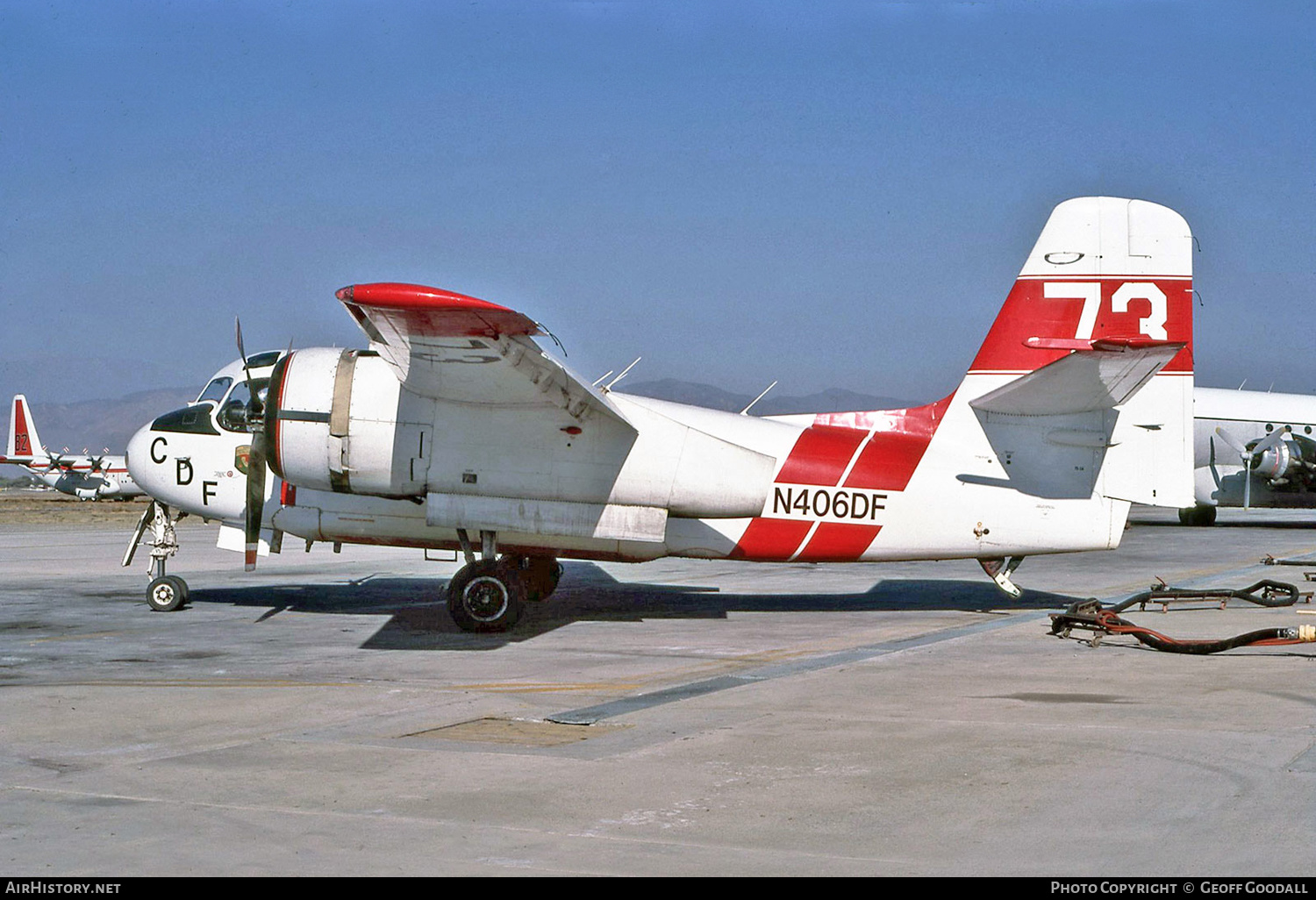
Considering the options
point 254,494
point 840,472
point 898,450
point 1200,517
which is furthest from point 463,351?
point 1200,517

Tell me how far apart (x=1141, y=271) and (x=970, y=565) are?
11.9m

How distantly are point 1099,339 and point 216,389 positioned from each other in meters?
12.0

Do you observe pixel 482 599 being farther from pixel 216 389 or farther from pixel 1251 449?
pixel 1251 449

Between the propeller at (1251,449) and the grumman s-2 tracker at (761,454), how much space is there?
89.1 ft

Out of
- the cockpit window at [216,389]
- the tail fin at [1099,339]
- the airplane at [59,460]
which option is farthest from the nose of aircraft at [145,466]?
the airplane at [59,460]

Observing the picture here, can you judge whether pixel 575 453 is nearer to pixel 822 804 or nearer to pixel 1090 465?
pixel 1090 465

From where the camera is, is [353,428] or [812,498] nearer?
[353,428]

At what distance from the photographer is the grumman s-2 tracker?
15.3 metres

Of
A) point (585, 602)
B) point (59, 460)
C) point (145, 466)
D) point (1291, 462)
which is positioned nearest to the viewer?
point (145, 466)

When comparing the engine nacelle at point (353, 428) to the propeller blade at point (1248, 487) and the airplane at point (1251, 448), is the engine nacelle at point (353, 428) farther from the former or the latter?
the propeller blade at point (1248, 487)

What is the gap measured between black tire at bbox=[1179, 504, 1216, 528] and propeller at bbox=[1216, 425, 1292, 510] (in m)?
1.99

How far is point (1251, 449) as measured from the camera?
42094 millimetres

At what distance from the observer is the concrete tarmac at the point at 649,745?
6.09 m

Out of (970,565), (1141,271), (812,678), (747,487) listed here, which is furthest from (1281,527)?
(812,678)
